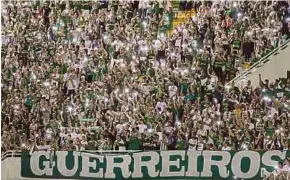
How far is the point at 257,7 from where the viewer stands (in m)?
10.9

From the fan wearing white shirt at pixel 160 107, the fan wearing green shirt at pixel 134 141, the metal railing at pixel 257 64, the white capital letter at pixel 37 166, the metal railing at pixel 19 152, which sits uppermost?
the metal railing at pixel 257 64

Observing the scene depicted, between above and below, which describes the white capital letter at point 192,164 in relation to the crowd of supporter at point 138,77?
below

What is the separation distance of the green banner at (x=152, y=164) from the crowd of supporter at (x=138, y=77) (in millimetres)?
316

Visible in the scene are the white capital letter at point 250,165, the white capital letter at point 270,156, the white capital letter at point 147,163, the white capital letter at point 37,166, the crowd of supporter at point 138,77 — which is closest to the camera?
the white capital letter at point 270,156

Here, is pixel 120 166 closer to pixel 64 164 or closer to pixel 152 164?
pixel 152 164

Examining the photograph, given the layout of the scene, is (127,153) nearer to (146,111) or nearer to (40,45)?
(146,111)

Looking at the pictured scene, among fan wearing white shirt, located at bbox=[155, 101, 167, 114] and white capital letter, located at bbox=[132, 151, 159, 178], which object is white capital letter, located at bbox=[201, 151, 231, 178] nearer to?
white capital letter, located at bbox=[132, 151, 159, 178]

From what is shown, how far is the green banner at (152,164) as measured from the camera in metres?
9.33

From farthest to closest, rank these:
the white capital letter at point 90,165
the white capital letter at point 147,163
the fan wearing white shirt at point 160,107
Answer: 1. the fan wearing white shirt at point 160,107
2. the white capital letter at point 90,165
3. the white capital letter at point 147,163

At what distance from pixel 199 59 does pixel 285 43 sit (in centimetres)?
159

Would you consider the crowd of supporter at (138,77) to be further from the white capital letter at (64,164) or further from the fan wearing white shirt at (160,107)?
the white capital letter at (64,164)

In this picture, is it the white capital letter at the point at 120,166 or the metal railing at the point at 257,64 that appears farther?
the metal railing at the point at 257,64

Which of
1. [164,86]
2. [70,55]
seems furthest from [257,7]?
[70,55]

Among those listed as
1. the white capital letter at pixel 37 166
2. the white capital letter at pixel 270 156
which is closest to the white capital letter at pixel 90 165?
the white capital letter at pixel 37 166
